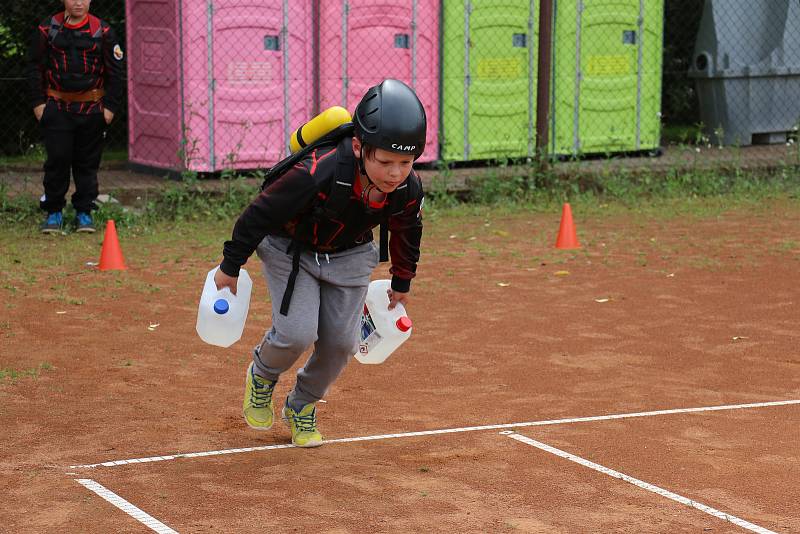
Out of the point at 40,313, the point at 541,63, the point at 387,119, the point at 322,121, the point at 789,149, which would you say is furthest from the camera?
the point at 789,149

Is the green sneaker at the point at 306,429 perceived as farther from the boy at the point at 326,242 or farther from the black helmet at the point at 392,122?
the black helmet at the point at 392,122

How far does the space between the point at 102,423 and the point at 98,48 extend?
5.75 m

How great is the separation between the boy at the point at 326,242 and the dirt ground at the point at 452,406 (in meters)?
0.32

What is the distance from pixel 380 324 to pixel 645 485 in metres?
1.33

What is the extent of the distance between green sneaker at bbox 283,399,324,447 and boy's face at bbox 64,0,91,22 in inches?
245

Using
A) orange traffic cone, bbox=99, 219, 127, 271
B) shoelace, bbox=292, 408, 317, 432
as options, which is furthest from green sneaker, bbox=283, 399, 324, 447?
orange traffic cone, bbox=99, 219, 127, 271

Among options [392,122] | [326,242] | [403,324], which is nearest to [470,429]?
[403,324]

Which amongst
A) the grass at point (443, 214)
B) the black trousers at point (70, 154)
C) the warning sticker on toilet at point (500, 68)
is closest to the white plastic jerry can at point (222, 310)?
the grass at point (443, 214)

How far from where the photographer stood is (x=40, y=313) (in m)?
7.99

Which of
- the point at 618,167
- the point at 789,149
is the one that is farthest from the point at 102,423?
the point at 789,149

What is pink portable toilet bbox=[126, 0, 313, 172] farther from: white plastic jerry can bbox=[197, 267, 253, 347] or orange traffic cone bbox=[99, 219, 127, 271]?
white plastic jerry can bbox=[197, 267, 253, 347]

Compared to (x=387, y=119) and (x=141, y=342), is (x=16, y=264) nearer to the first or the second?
(x=141, y=342)

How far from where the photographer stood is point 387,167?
187 inches

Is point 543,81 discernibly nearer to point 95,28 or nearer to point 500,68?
point 500,68
